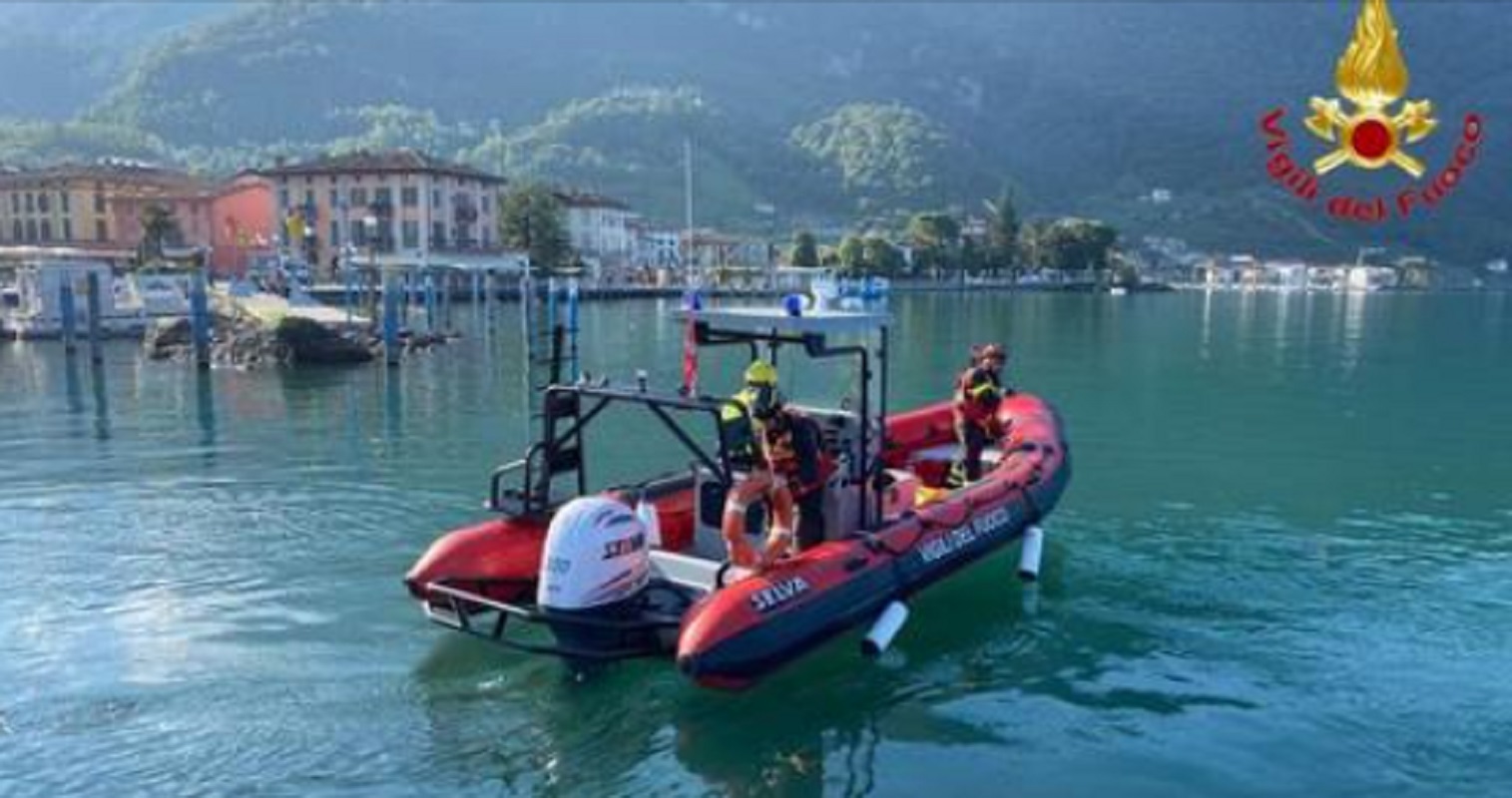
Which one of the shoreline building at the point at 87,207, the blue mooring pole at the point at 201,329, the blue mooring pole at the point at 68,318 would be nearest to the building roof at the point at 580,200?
the shoreline building at the point at 87,207

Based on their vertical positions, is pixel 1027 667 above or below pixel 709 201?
below

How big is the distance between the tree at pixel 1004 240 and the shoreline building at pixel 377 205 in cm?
5788

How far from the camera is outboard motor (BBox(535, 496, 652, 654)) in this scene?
8047 millimetres

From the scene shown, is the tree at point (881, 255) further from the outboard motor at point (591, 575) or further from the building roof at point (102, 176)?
the outboard motor at point (591, 575)

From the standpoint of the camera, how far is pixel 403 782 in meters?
7.57

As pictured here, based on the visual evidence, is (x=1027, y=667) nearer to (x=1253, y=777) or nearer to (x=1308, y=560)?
(x=1253, y=777)

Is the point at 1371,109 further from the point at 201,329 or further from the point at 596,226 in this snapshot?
the point at 596,226

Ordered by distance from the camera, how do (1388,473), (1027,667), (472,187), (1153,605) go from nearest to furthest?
(1027,667), (1153,605), (1388,473), (472,187)

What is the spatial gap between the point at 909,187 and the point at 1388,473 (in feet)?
554

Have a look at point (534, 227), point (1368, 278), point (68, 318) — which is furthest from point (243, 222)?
point (1368, 278)

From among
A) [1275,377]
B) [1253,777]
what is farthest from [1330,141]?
[1275,377]

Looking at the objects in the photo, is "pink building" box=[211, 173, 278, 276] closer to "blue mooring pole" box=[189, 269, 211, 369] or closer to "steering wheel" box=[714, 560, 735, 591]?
"blue mooring pole" box=[189, 269, 211, 369]

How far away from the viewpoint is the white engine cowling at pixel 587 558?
8.05 metres

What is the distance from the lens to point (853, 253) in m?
103
